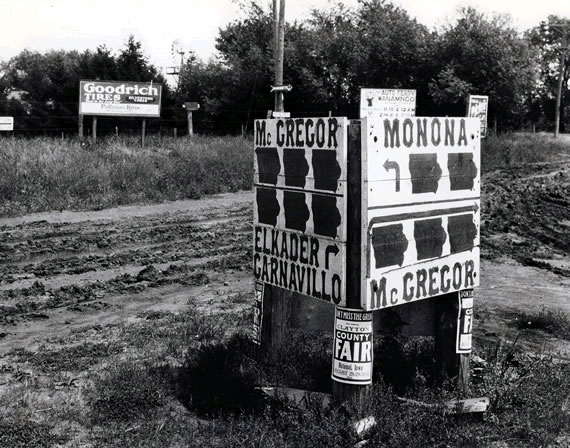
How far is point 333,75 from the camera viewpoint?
43.7 metres

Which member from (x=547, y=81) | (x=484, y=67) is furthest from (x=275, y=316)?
(x=547, y=81)

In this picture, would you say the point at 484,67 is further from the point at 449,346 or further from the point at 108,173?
the point at 449,346

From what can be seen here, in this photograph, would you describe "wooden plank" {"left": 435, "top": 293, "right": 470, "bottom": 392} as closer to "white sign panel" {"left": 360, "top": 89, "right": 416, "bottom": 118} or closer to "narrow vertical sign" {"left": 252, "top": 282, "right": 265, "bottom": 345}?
"narrow vertical sign" {"left": 252, "top": 282, "right": 265, "bottom": 345}

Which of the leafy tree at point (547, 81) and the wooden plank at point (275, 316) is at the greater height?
the leafy tree at point (547, 81)

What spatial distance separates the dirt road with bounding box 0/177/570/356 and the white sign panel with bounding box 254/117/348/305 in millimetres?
2672

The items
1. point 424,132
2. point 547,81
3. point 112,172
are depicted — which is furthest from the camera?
point 547,81

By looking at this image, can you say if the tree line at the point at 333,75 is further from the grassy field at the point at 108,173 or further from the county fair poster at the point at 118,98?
the grassy field at the point at 108,173

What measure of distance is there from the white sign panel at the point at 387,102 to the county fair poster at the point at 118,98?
10.7m

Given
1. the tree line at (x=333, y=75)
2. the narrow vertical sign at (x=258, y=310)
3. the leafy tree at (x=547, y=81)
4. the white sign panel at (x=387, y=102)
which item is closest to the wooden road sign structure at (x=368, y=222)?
the narrow vertical sign at (x=258, y=310)

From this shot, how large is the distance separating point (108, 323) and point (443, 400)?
12.6 ft

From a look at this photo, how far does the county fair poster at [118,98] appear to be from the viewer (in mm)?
24703

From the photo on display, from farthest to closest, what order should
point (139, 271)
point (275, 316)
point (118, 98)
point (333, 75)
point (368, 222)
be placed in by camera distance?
point (333, 75)
point (118, 98)
point (139, 271)
point (275, 316)
point (368, 222)

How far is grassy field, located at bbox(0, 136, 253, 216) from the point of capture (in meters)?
15.6

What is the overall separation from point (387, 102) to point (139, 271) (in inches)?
327
